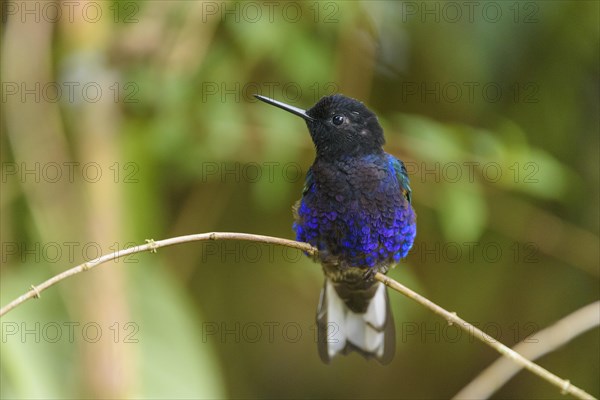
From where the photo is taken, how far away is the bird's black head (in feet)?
9.29

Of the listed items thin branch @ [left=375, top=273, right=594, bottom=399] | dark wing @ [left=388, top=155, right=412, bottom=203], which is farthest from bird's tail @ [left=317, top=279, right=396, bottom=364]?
thin branch @ [left=375, top=273, right=594, bottom=399]

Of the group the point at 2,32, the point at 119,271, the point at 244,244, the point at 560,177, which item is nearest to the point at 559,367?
the point at 560,177

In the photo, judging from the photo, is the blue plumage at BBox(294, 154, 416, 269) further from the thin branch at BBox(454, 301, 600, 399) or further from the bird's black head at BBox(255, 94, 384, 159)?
the thin branch at BBox(454, 301, 600, 399)

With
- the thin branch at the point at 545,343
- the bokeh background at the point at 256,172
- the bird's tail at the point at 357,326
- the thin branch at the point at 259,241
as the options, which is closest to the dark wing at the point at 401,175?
the bokeh background at the point at 256,172

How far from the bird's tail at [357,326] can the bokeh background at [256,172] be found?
31 cm

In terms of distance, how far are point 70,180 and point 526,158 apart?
2044 mm

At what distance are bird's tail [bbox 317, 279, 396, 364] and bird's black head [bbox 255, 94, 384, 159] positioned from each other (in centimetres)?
66

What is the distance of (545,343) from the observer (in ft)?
7.80

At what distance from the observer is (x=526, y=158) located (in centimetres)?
333

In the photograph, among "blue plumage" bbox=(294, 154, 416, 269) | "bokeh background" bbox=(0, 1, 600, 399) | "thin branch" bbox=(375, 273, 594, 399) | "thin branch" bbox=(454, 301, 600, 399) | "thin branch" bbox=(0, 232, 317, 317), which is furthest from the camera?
"bokeh background" bbox=(0, 1, 600, 399)

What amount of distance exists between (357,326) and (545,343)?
43.9 inches

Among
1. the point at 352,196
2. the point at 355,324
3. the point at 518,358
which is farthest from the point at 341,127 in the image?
the point at 518,358

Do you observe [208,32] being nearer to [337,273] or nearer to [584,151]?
[337,273]

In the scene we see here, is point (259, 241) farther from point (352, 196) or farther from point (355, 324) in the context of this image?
point (355, 324)
